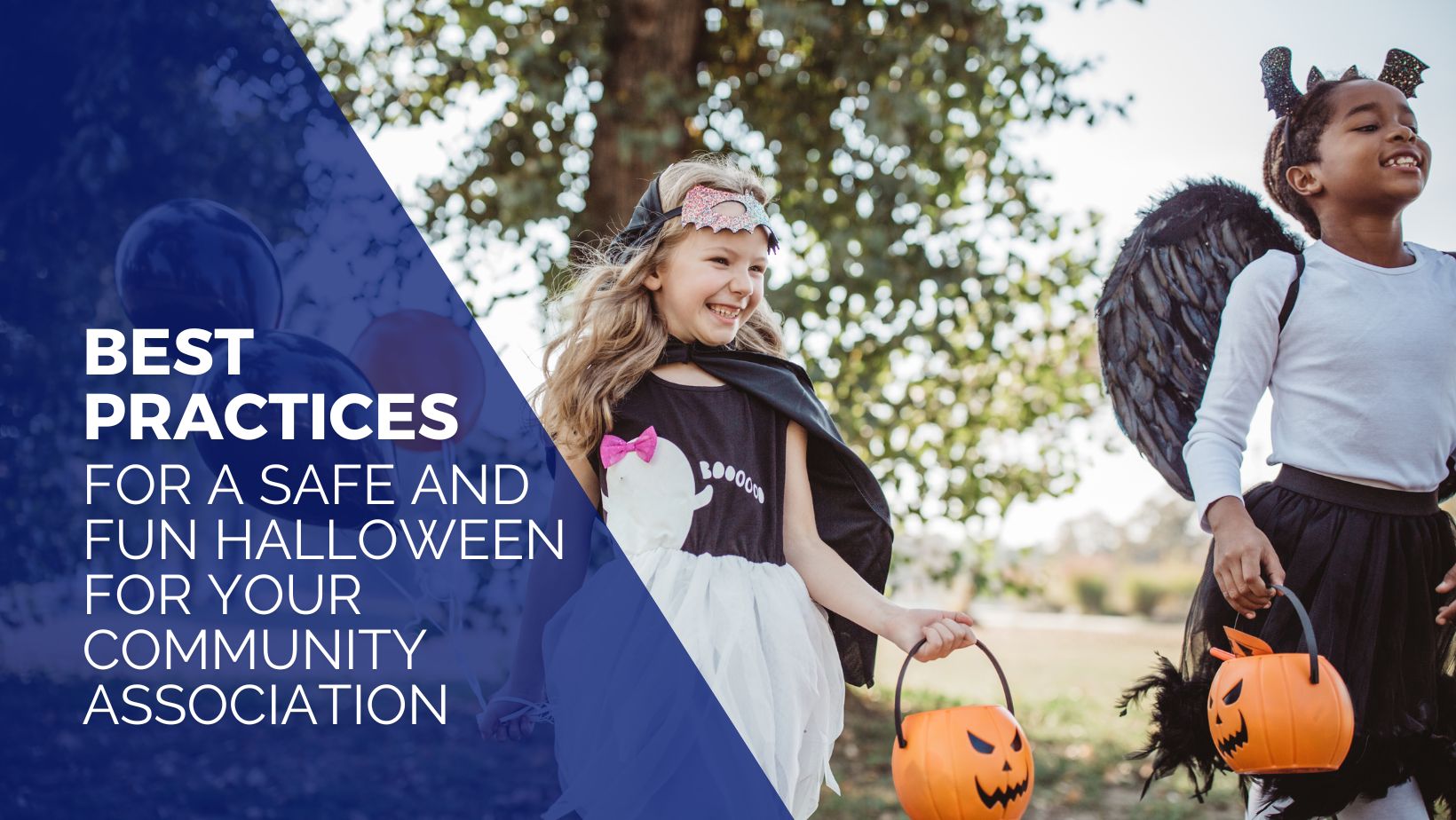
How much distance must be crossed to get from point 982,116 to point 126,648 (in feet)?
17.4

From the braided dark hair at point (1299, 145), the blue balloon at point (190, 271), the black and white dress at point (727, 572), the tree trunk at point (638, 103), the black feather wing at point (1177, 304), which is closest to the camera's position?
the black and white dress at point (727, 572)

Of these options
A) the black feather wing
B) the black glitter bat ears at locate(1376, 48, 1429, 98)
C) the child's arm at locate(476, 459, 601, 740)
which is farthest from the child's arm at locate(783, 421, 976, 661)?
the black glitter bat ears at locate(1376, 48, 1429, 98)

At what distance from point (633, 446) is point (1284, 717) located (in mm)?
1205

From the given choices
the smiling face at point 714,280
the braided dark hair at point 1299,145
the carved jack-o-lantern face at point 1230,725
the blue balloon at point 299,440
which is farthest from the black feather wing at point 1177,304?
the blue balloon at point 299,440

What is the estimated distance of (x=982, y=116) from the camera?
6.32 meters

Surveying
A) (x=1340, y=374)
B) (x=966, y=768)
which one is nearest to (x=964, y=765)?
(x=966, y=768)

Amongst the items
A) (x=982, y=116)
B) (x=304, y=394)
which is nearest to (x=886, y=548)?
(x=304, y=394)

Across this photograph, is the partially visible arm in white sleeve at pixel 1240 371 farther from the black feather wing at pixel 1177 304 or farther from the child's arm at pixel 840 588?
the child's arm at pixel 840 588

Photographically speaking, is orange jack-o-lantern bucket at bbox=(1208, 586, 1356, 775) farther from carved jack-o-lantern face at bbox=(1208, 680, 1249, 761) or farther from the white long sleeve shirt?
the white long sleeve shirt

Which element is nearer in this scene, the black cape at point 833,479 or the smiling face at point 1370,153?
the smiling face at point 1370,153

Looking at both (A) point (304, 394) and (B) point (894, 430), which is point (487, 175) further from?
(A) point (304, 394)

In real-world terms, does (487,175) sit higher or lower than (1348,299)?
higher

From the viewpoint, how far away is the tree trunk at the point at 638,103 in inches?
226

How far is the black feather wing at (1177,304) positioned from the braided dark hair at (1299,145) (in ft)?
0.15
